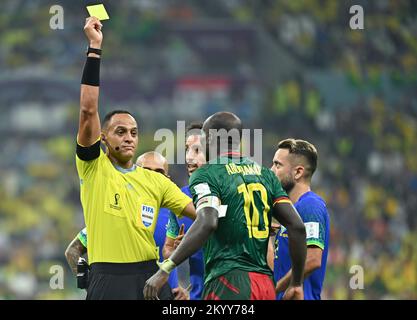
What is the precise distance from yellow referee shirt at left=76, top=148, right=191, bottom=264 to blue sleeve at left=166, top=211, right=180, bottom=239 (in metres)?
1.13

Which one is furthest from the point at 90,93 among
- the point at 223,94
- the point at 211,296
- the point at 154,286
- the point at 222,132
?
the point at 223,94

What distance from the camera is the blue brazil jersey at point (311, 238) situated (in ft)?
20.7

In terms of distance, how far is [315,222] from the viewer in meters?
6.33

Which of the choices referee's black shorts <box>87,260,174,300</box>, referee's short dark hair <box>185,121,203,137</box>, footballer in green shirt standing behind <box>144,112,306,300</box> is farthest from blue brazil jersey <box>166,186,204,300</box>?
footballer in green shirt standing behind <box>144,112,306,300</box>

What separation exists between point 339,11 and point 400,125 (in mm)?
4703

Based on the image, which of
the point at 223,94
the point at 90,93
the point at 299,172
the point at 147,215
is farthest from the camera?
the point at 223,94

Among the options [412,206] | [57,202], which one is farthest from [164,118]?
[412,206]

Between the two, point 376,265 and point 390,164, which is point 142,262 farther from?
point 390,164

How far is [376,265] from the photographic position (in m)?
18.3

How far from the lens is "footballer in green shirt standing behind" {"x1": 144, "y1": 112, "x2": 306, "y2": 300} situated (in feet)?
17.8

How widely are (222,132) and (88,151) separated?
90 cm

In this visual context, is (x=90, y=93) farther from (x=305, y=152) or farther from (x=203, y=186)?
(x=305, y=152)

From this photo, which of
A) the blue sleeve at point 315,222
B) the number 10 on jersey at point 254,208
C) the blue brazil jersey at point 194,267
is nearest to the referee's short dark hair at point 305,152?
the blue sleeve at point 315,222

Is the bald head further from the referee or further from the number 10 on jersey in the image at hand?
the number 10 on jersey
